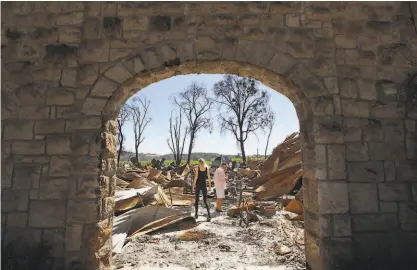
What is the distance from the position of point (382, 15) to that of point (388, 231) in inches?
104

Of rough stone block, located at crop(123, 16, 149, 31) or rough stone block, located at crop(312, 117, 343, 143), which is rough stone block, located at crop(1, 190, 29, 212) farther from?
rough stone block, located at crop(312, 117, 343, 143)

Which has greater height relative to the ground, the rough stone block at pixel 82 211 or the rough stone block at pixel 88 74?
the rough stone block at pixel 88 74

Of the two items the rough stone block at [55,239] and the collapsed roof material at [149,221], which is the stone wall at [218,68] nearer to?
the rough stone block at [55,239]

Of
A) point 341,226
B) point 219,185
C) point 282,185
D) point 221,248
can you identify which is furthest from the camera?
point 282,185

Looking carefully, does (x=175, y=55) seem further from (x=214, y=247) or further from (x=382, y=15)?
(x=214, y=247)

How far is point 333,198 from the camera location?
277 centimetres

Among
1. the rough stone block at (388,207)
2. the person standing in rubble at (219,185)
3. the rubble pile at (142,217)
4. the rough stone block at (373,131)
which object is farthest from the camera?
the person standing in rubble at (219,185)

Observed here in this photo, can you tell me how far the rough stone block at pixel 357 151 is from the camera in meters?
2.88

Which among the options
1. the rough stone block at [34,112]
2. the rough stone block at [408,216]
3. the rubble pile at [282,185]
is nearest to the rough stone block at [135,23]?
the rough stone block at [34,112]

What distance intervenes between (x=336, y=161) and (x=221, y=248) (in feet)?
7.36

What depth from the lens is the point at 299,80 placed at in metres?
2.97

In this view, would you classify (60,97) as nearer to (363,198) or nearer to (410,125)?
(363,198)

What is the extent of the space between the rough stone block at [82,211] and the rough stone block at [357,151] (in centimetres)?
293

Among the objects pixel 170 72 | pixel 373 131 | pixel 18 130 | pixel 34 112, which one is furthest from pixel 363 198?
pixel 18 130
